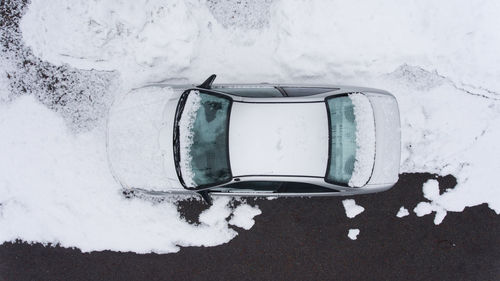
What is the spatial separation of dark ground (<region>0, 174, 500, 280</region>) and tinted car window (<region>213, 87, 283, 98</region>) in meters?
1.53

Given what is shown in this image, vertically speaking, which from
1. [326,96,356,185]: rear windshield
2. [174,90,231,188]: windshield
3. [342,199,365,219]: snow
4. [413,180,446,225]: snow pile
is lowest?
[413,180,446,225]: snow pile

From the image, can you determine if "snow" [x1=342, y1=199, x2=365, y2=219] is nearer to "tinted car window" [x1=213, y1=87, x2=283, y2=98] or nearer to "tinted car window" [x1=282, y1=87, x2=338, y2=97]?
"tinted car window" [x1=282, y1=87, x2=338, y2=97]

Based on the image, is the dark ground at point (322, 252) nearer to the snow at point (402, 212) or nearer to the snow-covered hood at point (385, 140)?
the snow at point (402, 212)

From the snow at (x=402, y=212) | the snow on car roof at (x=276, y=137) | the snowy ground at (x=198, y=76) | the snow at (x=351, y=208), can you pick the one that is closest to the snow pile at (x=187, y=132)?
the snow on car roof at (x=276, y=137)

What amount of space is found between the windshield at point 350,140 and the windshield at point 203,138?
1.17 meters

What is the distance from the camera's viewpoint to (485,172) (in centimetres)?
508

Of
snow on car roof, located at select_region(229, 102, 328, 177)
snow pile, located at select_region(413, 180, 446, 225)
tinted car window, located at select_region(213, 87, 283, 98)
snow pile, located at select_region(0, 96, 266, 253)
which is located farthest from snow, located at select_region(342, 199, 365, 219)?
tinted car window, located at select_region(213, 87, 283, 98)

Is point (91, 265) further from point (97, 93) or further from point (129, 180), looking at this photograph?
point (97, 93)

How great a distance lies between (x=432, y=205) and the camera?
5.12 m

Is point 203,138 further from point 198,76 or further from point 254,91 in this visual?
point 198,76

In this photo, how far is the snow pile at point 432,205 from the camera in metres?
5.09

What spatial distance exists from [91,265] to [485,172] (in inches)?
217

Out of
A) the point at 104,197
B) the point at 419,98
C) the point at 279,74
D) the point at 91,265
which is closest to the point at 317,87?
the point at 279,74

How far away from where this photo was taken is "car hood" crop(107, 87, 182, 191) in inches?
171
